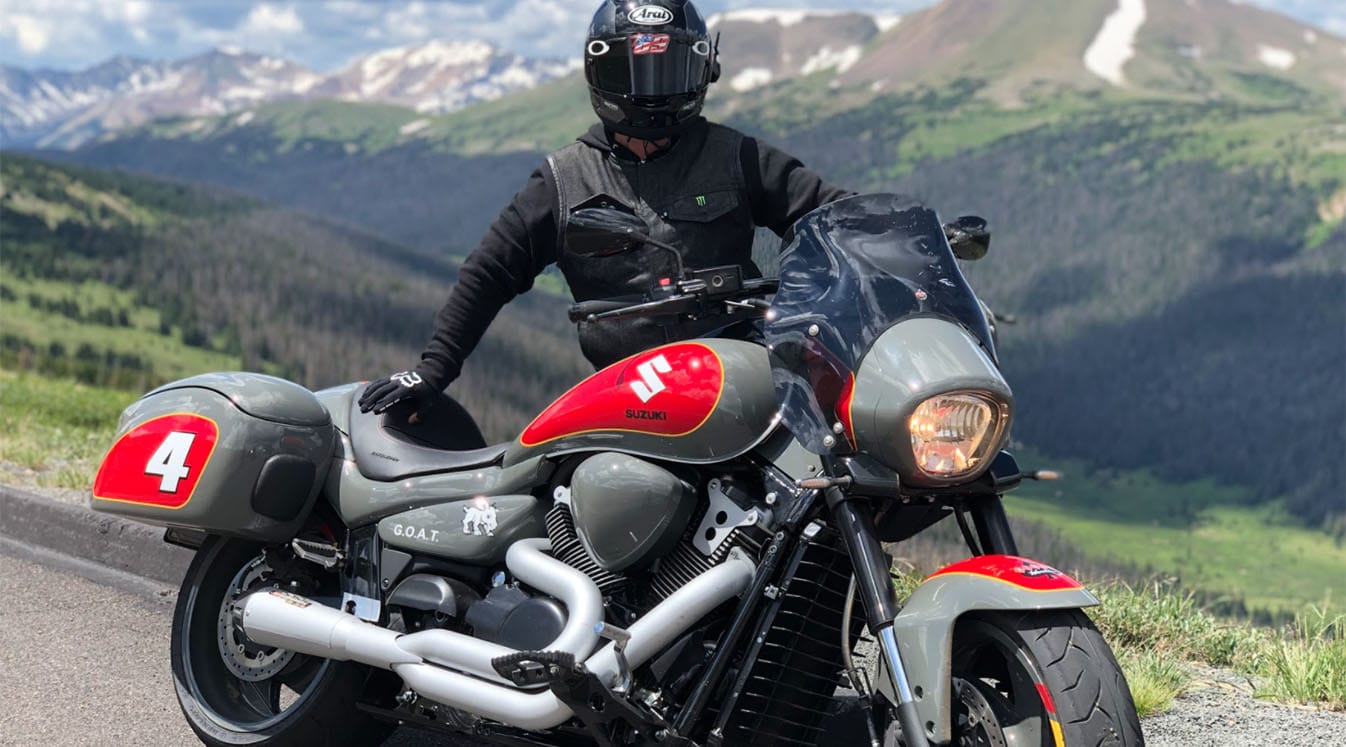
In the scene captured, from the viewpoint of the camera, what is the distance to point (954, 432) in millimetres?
3174

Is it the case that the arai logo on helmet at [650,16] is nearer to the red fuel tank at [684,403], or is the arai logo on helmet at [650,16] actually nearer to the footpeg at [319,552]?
the red fuel tank at [684,403]

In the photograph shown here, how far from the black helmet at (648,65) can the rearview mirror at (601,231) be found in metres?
0.85

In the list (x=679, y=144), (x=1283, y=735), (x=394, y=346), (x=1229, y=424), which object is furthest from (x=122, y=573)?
(x=1229, y=424)

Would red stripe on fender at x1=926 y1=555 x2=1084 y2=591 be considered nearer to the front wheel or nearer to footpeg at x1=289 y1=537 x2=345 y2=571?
the front wheel

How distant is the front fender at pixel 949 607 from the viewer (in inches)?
120

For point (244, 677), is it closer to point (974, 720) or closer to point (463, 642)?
point (463, 642)

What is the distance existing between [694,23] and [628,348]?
1058 mm

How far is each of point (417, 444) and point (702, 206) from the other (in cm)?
121

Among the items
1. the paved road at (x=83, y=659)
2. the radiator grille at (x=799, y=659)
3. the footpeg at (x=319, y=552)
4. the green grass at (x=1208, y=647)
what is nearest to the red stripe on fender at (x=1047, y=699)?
the radiator grille at (x=799, y=659)

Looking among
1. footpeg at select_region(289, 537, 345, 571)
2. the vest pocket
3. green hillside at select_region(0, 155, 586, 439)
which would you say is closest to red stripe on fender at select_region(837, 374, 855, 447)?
the vest pocket

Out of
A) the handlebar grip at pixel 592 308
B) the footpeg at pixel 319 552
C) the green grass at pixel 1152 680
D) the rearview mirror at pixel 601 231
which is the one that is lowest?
the green grass at pixel 1152 680

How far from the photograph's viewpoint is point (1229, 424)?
186 metres

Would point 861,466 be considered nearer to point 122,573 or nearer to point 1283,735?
point 1283,735

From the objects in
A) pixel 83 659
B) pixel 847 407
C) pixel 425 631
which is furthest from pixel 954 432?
pixel 83 659
